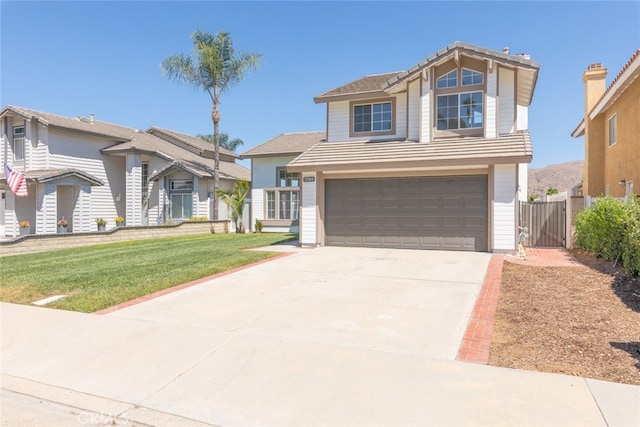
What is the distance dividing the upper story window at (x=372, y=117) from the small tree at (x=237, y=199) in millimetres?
11034

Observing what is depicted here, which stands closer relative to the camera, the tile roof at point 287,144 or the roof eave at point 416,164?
the roof eave at point 416,164

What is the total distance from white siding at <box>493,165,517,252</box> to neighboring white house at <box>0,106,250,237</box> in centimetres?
1741

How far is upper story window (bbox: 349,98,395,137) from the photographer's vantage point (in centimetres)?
1477

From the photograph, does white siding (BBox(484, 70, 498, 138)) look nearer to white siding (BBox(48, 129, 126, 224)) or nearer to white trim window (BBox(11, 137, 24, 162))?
white siding (BBox(48, 129, 126, 224))

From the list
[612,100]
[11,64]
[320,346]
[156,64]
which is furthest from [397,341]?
[156,64]

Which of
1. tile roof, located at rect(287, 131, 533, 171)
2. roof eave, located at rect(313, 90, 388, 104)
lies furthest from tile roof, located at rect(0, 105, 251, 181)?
tile roof, located at rect(287, 131, 533, 171)

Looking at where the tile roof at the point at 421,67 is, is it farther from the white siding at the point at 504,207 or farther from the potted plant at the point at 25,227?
the potted plant at the point at 25,227

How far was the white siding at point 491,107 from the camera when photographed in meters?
12.6

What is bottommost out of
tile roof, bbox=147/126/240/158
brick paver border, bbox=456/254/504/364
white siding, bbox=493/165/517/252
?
brick paver border, bbox=456/254/504/364

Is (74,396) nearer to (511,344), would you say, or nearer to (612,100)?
(511,344)

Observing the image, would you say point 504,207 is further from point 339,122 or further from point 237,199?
point 237,199

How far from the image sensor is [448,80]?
13352 mm

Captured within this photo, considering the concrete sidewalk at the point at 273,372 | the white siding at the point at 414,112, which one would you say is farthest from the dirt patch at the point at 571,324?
the white siding at the point at 414,112

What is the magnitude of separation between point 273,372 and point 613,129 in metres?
18.1
